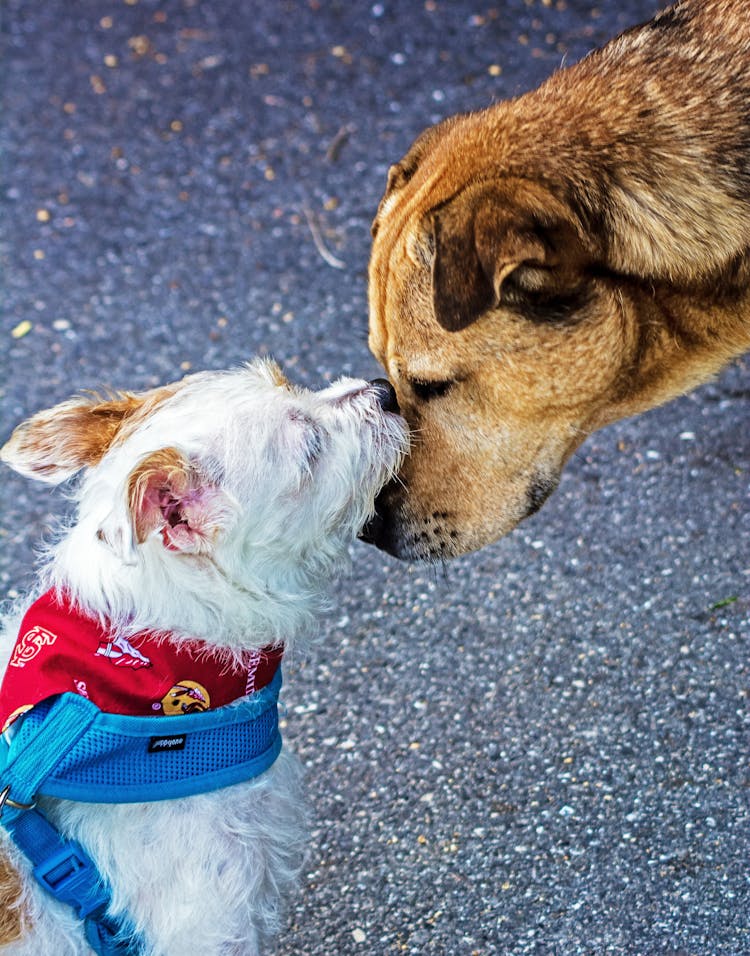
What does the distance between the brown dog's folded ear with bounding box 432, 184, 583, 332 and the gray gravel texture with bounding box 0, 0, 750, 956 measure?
1.59 meters

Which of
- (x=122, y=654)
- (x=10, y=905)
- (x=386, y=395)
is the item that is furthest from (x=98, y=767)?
(x=386, y=395)

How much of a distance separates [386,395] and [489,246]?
1.66ft

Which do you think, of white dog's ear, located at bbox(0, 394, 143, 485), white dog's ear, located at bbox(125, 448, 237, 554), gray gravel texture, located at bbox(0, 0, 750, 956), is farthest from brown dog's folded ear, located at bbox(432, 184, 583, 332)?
gray gravel texture, located at bbox(0, 0, 750, 956)

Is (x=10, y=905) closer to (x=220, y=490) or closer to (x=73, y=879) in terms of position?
(x=73, y=879)

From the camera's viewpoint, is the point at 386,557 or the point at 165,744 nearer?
the point at 165,744

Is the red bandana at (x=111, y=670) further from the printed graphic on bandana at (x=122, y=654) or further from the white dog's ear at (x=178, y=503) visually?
the white dog's ear at (x=178, y=503)

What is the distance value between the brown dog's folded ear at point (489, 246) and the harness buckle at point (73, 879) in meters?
1.50

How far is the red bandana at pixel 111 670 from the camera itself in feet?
7.98

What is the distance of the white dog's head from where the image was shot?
256 centimetres

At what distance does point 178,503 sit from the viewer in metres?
2.54

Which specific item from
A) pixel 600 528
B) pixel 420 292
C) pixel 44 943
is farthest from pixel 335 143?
pixel 44 943

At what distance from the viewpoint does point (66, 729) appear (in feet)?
7.70

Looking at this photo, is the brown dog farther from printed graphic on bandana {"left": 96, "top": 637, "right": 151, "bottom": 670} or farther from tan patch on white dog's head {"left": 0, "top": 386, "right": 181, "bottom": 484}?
printed graphic on bandana {"left": 96, "top": 637, "right": 151, "bottom": 670}

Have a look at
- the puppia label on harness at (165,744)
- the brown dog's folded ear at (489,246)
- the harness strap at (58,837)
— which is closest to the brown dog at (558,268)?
the brown dog's folded ear at (489,246)
